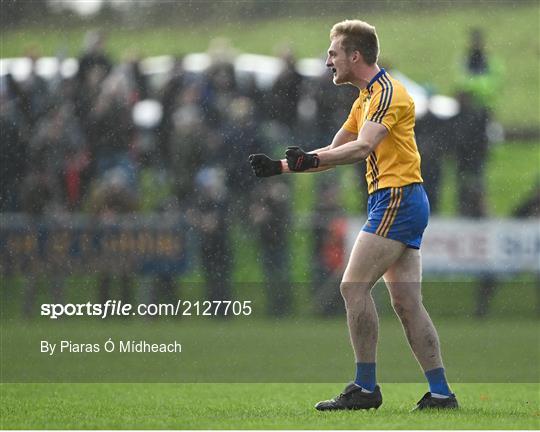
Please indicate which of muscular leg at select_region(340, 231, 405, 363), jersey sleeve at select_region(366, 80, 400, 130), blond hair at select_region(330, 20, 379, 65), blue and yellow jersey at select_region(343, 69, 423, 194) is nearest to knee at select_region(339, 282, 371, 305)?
muscular leg at select_region(340, 231, 405, 363)

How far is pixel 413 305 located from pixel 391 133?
85 cm

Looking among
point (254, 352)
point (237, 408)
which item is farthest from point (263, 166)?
point (254, 352)

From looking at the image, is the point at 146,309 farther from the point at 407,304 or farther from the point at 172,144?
the point at 407,304

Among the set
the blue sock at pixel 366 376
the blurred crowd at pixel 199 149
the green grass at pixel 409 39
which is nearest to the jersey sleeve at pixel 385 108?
the blue sock at pixel 366 376

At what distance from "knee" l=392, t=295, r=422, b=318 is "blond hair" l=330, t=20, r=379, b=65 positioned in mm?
1150

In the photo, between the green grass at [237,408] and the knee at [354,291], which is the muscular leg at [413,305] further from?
the green grass at [237,408]

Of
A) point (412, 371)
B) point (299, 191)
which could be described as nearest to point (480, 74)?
point (299, 191)

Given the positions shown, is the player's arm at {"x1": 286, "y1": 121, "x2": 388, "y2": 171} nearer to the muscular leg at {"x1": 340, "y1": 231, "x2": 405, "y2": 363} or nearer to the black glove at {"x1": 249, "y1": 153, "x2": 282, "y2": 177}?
the black glove at {"x1": 249, "y1": 153, "x2": 282, "y2": 177}

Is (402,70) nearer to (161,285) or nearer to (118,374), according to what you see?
(161,285)

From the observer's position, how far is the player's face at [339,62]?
6.97 meters

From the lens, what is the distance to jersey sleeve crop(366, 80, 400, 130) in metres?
6.80

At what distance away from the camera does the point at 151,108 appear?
15086 millimetres

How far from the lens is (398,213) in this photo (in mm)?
6914

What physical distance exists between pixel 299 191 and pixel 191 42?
2909 millimetres
